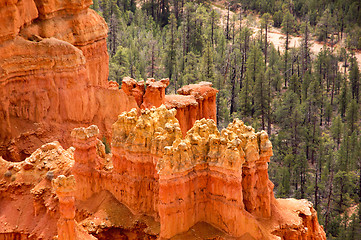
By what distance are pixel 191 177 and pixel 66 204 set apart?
437cm

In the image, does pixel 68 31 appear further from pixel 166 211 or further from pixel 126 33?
pixel 126 33

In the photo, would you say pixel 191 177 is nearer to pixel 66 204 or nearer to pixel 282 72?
pixel 66 204

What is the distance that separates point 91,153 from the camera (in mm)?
27109

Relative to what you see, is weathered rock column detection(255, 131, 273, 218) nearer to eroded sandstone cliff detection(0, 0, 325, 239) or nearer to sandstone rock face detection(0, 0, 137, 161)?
eroded sandstone cliff detection(0, 0, 325, 239)

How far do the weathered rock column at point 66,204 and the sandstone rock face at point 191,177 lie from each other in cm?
299

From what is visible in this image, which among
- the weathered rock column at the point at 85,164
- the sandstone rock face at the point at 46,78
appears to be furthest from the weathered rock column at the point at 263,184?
the sandstone rock face at the point at 46,78

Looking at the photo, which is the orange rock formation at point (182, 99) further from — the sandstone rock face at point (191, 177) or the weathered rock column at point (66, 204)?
the weathered rock column at point (66, 204)

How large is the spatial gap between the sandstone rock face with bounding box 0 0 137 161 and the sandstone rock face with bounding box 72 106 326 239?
347 inches

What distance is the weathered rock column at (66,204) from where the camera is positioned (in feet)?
72.9

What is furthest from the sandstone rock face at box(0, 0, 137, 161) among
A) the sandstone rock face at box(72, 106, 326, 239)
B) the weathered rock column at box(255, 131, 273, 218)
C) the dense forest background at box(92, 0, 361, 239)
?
the dense forest background at box(92, 0, 361, 239)

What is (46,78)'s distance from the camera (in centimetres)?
3584

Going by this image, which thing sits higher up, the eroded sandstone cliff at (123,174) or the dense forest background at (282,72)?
the eroded sandstone cliff at (123,174)

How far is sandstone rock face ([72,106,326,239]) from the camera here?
23141mm

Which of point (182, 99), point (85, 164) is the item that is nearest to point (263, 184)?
point (85, 164)
